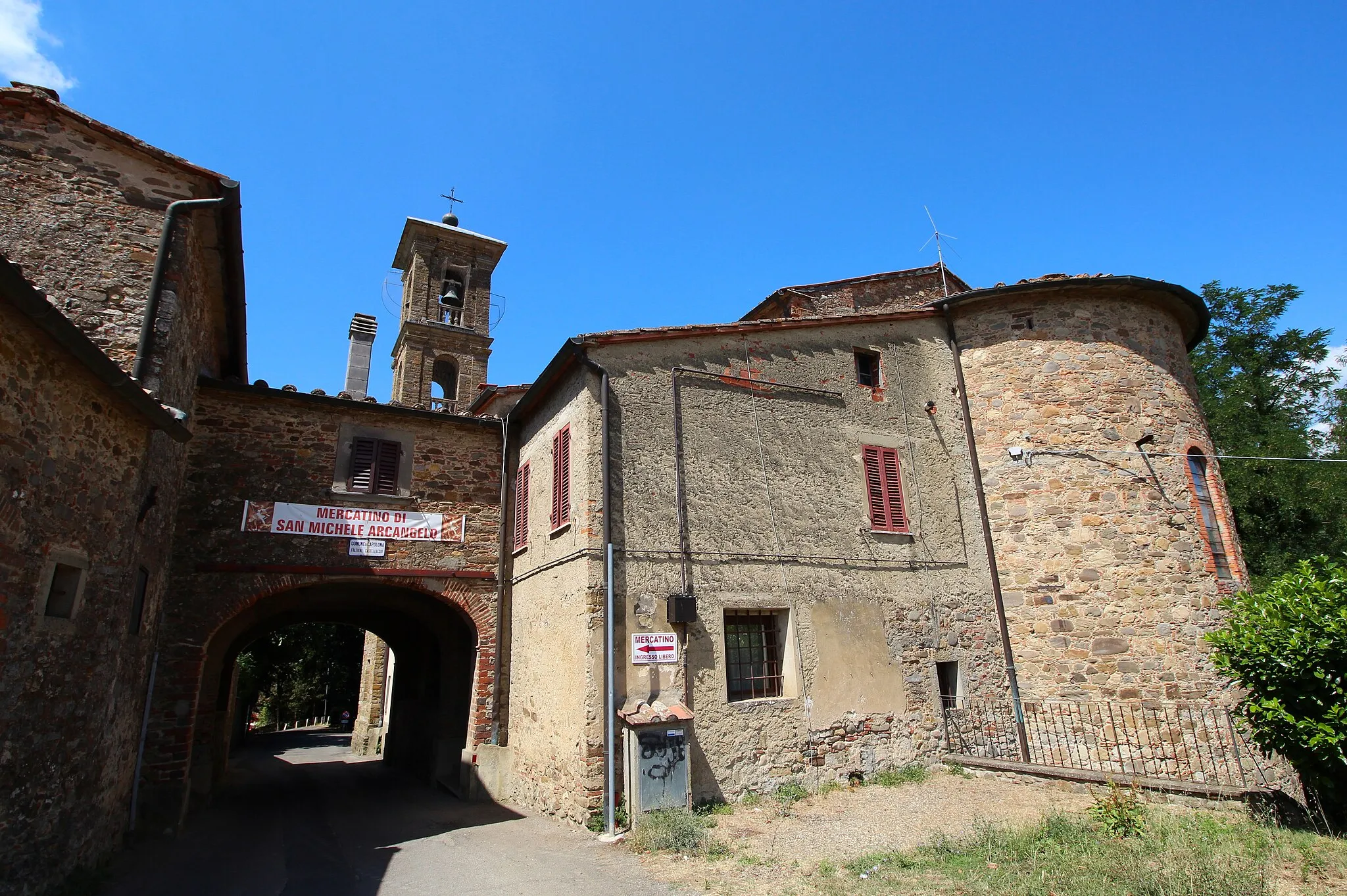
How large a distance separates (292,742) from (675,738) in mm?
25336

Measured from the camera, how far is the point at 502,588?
12.0 metres

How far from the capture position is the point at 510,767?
11133mm

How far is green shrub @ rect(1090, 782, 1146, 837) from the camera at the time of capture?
702 cm

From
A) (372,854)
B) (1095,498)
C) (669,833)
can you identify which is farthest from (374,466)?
(1095,498)

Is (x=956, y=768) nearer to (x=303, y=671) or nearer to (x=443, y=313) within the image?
(x=443, y=313)

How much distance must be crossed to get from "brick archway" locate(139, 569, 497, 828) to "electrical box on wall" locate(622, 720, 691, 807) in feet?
12.9

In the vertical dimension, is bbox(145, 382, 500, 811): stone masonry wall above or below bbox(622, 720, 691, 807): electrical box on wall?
above

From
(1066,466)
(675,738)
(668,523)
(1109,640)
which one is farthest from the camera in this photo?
(1066,466)

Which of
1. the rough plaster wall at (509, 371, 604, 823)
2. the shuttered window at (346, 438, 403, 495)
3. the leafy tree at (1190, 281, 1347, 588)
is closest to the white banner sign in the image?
the shuttered window at (346, 438, 403, 495)

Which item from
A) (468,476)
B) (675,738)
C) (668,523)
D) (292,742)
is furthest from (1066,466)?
(292,742)

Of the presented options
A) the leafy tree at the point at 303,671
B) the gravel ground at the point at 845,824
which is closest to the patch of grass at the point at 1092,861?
the gravel ground at the point at 845,824

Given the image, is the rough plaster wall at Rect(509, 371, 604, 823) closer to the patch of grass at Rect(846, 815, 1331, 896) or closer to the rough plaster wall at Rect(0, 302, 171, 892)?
the patch of grass at Rect(846, 815, 1331, 896)

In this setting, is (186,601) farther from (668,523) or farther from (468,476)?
(668,523)

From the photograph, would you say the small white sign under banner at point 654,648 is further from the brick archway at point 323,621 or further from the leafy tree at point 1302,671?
the leafy tree at point 1302,671
